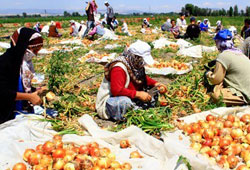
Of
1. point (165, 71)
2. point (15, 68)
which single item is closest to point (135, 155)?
point (15, 68)

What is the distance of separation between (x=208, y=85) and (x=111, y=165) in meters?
2.77

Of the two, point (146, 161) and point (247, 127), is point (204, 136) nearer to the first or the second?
point (247, 127)

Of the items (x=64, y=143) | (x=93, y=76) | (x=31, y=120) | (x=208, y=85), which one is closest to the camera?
(x=64, y=143)

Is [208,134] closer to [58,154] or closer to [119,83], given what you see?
[119,83]

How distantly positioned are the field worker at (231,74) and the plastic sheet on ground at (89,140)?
169 centimetres

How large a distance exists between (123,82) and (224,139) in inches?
58.7

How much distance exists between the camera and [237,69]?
373 cm

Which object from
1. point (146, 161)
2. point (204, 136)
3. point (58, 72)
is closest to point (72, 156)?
point (146, 161)

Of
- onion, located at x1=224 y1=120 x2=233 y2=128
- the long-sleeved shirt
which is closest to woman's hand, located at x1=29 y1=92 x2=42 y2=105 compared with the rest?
the long-sleeved shirt

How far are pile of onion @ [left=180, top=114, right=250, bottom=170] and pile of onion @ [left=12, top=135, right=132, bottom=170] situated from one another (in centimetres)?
93

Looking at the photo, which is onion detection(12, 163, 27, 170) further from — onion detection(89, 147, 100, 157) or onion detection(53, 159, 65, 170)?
onion detection(89, 147, 100, 157)

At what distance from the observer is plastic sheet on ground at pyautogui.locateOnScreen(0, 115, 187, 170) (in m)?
2.48

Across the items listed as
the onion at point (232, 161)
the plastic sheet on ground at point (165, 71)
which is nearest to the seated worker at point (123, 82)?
the onion at point (232, 161)

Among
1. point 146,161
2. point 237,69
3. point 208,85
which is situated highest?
point 237,69
